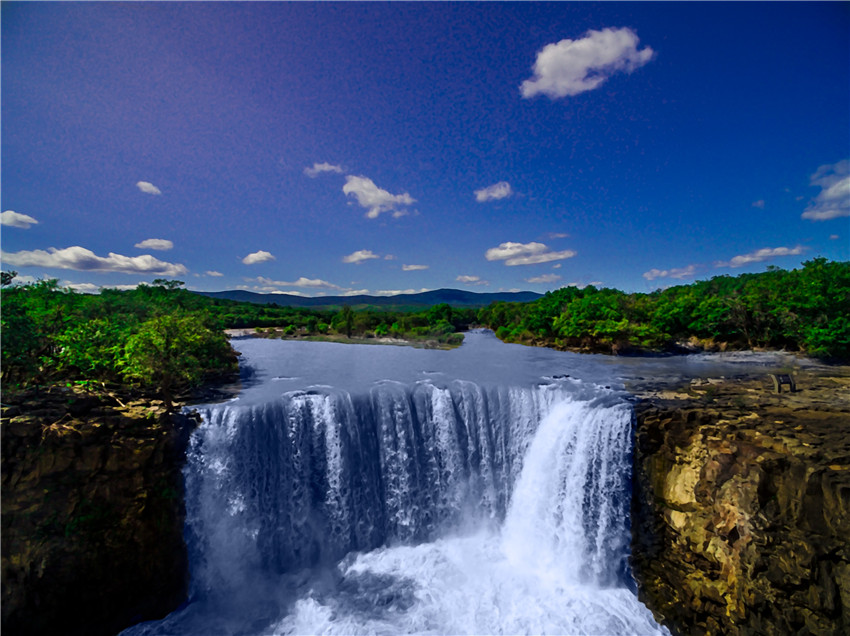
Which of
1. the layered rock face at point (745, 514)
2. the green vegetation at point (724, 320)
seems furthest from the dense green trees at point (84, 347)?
the green vegetation at point (724, 320)

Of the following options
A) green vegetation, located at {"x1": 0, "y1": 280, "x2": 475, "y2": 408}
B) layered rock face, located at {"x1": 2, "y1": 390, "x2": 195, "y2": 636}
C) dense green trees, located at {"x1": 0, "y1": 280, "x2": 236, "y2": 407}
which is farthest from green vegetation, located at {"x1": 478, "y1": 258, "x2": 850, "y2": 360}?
layered rock face, located at {"x1": 2, "y1": 390, "x2": 195, "y2": 636}

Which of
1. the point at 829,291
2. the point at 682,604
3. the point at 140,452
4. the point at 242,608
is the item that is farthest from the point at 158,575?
the point at 829,291

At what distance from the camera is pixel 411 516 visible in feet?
38.2

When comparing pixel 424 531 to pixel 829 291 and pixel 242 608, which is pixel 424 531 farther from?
pixel 829 291

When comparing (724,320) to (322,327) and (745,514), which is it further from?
(322,327)

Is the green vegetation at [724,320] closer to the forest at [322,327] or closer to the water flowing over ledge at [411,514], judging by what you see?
the forest at [322,327]

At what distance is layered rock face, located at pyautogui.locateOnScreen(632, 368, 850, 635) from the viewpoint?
6730 millimetres

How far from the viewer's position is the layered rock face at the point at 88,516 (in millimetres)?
8281

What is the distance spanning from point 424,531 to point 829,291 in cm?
2305

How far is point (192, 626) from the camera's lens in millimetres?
8875

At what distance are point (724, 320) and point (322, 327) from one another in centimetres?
3699

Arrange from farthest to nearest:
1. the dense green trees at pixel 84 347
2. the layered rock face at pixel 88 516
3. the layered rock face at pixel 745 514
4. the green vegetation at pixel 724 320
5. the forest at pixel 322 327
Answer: the green vegetation at pixel 724 320 < the forest at pixel 322 327 < the dense green trees at pixel 84 347 < the layered rock face at pixel 88 516 < the layered rock face at pixel 745 514

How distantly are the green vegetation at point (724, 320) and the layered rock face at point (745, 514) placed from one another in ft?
A: 38.7

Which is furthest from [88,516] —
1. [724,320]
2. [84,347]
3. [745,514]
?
[724,320]
